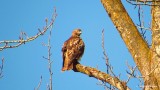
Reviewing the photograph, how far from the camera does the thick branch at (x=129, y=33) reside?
3277 millimetres

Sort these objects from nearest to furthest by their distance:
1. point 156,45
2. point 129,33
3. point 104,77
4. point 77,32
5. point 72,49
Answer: point 156,45 < point 129,33 < point 104,77 < point 72,49 < point 77,32

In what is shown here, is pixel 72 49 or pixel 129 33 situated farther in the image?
pixel 72 49

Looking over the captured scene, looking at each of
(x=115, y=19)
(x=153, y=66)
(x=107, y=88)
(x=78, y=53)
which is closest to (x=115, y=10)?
(x=115, y=19)

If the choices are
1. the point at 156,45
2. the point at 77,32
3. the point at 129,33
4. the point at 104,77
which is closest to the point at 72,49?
the point at 77,32

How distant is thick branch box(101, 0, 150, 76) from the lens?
129 inches

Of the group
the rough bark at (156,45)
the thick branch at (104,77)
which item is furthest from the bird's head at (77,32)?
the rough bark at (156,45)

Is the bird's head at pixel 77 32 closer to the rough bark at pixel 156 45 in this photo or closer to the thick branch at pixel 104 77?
the thick branch at pixel 104 77

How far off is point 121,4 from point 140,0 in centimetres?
39

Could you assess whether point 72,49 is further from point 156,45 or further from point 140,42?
point 156,45

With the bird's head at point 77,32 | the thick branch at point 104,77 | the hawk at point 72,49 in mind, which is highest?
the bird's head at point 77,32

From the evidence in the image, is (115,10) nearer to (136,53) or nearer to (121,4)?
(121,4)

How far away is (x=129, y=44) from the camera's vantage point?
133 inches

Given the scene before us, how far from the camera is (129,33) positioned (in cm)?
339

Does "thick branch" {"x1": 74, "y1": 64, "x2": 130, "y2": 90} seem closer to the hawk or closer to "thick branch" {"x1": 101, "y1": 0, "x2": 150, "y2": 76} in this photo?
"thick branch" {"x1": 101, "y1": 0, "x2": 150, "y2": 76}
